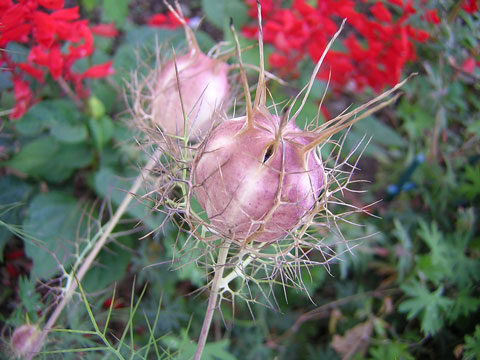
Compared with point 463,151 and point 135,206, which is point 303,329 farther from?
point 463,151

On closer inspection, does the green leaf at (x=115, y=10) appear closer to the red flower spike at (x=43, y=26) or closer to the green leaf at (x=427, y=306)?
the red flower spike at (x=43, y=26)

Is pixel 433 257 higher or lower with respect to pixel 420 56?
lower

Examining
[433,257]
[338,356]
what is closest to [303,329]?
[338,356]

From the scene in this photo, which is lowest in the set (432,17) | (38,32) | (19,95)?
(19,95)

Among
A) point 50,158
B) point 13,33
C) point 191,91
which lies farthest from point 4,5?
point 50,158

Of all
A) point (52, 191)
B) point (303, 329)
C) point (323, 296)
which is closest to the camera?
point (52, 191)

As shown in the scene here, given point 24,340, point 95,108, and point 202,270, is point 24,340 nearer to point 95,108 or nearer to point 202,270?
point 202,270

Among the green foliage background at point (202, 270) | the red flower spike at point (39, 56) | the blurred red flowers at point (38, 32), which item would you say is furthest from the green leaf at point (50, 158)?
the red flower spike at point (39, 56)
